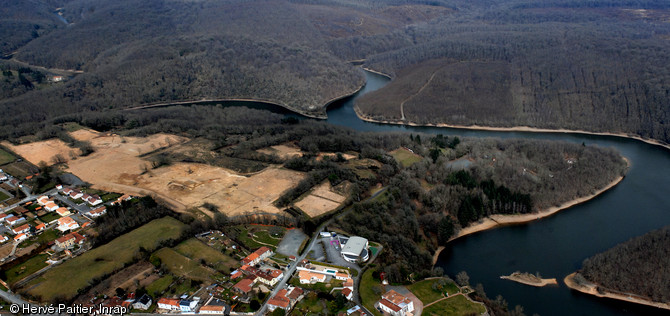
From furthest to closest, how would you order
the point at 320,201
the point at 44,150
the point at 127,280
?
the point at 44,150 → the point at 320,201 → the point at 127,280

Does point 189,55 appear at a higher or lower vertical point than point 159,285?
higher

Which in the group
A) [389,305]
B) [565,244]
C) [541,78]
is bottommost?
[565,244]

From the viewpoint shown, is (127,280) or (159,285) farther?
(127,280)

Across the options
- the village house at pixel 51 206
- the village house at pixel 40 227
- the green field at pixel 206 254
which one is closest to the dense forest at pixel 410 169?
the green field at pixel 206 254

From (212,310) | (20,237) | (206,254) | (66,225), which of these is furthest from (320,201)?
(20,237)

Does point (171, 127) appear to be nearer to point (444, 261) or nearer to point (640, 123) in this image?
point (444, 261)

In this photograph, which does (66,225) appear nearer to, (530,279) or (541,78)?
(530,279)

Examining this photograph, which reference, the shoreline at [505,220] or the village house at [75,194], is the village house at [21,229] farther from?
the shoreline at [505,220]

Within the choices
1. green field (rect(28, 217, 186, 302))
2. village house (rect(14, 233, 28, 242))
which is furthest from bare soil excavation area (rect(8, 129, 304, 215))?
village house (rect(14, 233, 28, 242))
